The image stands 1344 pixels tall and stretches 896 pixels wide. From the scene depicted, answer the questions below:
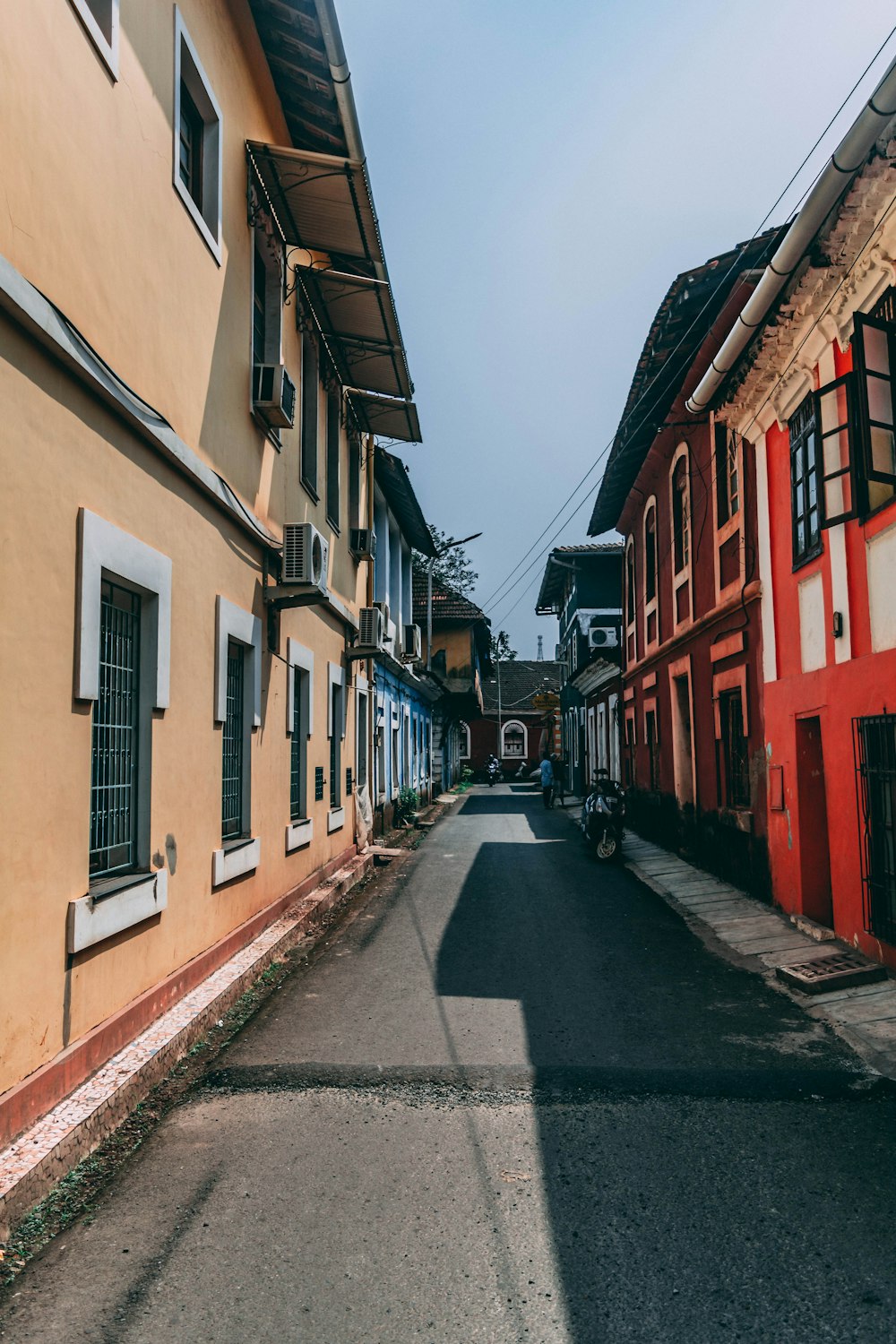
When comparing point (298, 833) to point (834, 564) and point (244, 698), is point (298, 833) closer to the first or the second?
point (244, 698)

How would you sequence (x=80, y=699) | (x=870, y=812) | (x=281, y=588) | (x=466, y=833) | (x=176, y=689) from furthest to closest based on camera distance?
(x=466, y=833)
(x=281, y=588)
(x=870, y=812)
(x=176, y=689)
(x=80, y=699)

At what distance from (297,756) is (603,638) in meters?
18.1

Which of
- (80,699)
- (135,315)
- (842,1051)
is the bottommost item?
(842,1051)

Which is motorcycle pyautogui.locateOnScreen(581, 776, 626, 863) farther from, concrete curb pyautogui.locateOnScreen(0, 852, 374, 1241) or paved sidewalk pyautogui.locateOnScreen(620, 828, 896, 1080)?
concrete curb pyautogui.locateOnScreen(0, 852, 374, 1241)

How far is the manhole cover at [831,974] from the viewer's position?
6.55 metres

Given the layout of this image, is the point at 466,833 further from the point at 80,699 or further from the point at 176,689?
the point at 80,699

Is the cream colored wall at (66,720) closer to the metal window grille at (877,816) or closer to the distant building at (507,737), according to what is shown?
the metal window grille at (877,816)

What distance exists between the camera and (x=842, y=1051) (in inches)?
212

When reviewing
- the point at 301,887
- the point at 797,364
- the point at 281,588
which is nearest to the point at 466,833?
the point at 301,887

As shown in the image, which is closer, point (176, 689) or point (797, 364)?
point (176, 689)

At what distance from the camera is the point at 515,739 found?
183 feet

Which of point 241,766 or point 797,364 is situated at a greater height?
point 797,364

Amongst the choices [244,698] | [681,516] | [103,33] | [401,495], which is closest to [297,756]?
[244,698]

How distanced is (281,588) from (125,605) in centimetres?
340
